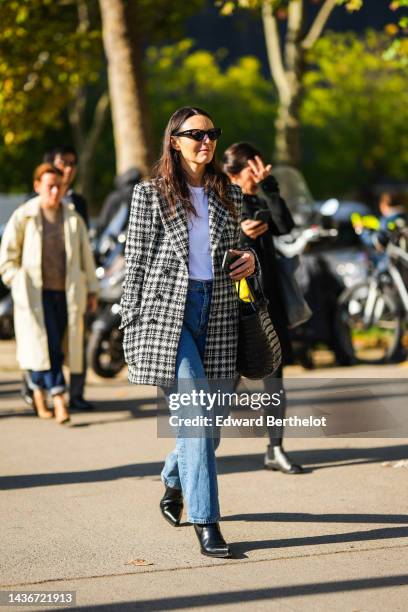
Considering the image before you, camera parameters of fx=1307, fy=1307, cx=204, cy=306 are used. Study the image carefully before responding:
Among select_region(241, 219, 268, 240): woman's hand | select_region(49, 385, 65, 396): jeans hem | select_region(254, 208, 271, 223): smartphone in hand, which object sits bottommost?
select_region(49, 385, 65, 396): jeans hem

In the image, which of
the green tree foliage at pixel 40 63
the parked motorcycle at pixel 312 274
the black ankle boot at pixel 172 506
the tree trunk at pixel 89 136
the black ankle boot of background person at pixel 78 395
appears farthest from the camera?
the tree trunk at pixel 89 136

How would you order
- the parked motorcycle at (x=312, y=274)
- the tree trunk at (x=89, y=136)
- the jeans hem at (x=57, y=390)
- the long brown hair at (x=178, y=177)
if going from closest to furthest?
the long brown hair at (x=178, y=177) → the jeans hem at (x=57, y=390) → the parked motorcycle at (x=312, y=274) → the tree trunk at (x=89, y=136)

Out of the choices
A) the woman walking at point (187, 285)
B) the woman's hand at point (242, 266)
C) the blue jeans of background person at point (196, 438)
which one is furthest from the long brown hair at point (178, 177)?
the blue jeans of background person at point (196, 438)

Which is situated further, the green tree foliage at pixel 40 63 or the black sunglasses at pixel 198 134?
the green tree foliage at pixel 40 63

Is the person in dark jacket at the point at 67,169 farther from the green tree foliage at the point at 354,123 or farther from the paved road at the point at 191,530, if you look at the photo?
the green tree foliage at the point at 354,123

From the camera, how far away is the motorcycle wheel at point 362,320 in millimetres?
12680

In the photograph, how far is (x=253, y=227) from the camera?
7164mm

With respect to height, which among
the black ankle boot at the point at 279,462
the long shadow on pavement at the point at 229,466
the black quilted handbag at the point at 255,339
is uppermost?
the black quilted handbag at the point at 255,339

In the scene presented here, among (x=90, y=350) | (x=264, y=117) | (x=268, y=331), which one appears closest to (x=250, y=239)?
(x=268, y=331)

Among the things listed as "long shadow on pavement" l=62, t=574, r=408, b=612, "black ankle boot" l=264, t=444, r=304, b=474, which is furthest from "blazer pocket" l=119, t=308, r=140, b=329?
"black ankle boot" l=264, t=444, r=304, b=474

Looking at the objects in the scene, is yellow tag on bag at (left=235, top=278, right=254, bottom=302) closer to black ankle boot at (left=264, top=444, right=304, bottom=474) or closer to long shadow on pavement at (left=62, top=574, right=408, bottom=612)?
long shadow on pavement at (left=62, top=574, right=408, bottom=612)

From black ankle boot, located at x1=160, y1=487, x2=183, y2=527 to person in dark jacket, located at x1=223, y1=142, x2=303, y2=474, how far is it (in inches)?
54.4

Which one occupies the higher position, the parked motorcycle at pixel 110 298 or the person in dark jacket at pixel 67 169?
the person in dark jacket at pixel 67 169

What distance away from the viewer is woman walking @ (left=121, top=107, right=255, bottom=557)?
5.59m
